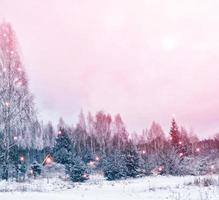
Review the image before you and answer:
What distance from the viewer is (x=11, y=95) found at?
29.8 metres

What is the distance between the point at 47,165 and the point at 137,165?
17.0m

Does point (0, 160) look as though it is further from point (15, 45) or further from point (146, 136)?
point (146, 136)

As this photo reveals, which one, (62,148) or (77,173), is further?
(62,148)

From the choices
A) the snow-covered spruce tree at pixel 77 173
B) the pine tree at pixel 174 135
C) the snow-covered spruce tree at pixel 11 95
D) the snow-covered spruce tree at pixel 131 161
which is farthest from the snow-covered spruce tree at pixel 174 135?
the snow-covered spruce tree at pixel 11 95

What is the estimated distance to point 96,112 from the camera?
108875 millimetres

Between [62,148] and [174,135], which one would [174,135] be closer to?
[174,135]

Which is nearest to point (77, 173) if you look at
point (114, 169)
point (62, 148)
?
point (114, 169)

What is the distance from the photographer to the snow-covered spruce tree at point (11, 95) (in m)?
29.2

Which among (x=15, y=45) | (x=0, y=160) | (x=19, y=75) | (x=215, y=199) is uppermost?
(x=15, y=45)

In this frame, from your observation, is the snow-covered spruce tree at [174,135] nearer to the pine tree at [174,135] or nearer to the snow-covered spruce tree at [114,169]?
the pine tree at [174,135]

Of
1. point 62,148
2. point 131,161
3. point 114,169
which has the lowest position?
point 114,169

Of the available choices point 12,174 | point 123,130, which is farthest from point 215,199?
point 123,130

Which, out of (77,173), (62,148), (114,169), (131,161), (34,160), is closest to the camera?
(77,173)

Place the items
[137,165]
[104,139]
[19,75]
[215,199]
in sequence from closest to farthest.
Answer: [215,199] < [19,75] < [137,165] < [104,139]
